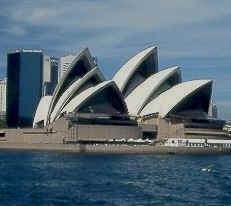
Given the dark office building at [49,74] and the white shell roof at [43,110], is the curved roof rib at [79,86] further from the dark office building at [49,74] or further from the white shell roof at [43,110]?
the dark office building at [49,74]

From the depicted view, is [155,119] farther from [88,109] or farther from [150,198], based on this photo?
[150,198]

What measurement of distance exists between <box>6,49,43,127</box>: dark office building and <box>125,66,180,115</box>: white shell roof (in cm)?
3656

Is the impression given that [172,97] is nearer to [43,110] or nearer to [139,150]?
[139,150]

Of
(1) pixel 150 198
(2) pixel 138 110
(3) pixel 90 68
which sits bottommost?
(1) pixel 150 198

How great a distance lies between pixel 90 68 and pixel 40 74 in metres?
41.7

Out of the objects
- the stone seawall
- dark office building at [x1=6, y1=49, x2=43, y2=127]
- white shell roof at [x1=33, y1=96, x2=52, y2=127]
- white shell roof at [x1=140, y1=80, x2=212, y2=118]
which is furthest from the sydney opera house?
dark office building at [x1=6, y1=49, x2=43, y2=127]

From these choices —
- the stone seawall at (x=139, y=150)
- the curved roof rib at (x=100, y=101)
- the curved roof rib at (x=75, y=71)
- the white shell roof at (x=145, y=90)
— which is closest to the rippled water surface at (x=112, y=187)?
the stone seawall at (x=139, y=150)

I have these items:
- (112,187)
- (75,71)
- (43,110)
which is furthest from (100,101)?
(112,187)

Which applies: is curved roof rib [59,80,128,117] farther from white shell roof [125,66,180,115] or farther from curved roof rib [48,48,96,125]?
curved roof rib [48,48,96,125]

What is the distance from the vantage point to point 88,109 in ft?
296

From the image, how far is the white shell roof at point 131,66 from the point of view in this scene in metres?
91.3

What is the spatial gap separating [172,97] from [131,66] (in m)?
7.49

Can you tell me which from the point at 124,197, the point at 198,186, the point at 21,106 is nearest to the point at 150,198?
the point at 124,197

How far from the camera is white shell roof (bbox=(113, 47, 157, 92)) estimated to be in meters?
91.3
